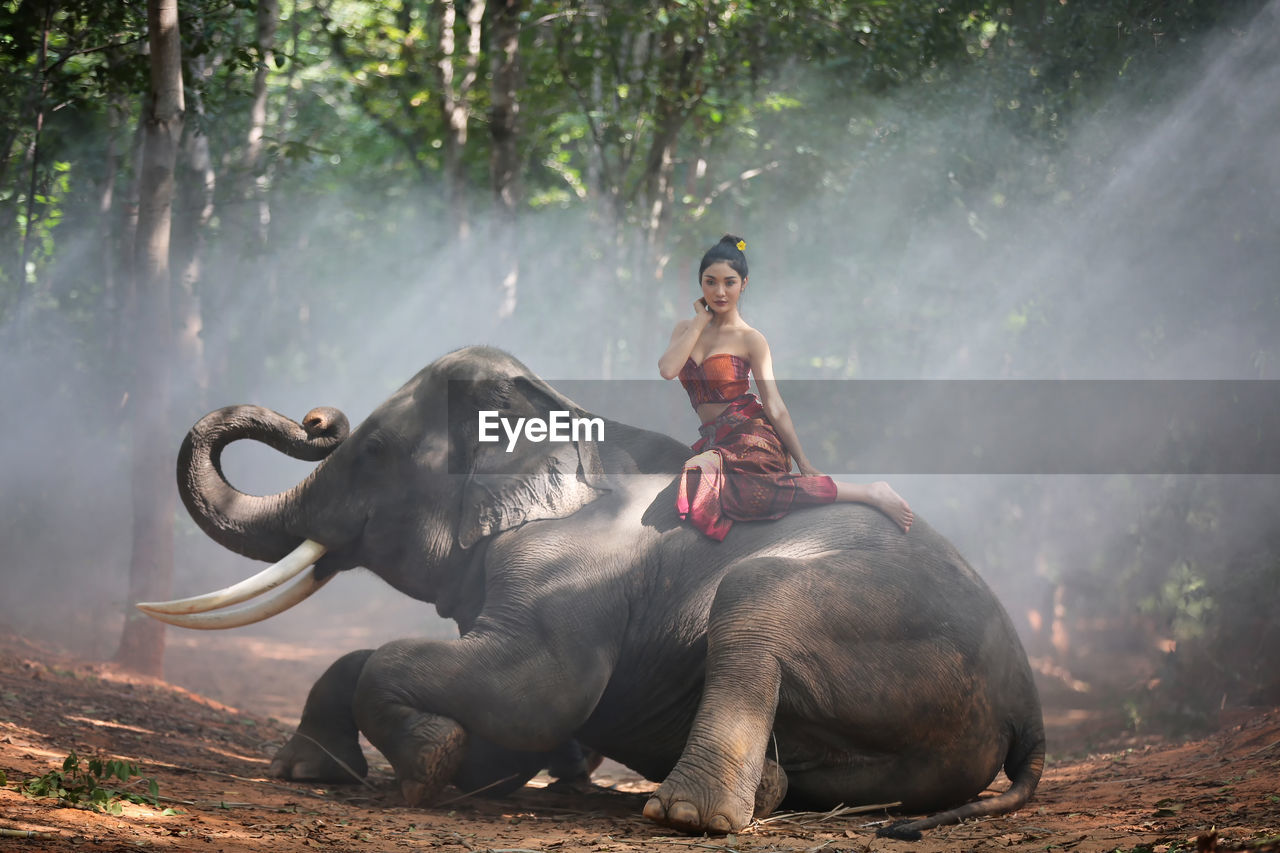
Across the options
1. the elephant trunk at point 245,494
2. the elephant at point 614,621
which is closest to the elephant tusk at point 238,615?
the elephant at point 614,621

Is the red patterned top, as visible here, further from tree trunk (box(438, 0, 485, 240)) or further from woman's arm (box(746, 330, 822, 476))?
tree trunk (box(438, 0, 485, 240))

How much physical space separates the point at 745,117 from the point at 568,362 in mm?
15263

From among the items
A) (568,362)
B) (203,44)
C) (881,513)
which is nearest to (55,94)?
(203,44)

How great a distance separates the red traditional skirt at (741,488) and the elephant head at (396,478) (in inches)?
24.5

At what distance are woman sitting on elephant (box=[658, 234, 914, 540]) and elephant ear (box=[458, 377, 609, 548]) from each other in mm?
597

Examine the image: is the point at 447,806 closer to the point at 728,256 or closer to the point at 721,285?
the point at 721,285

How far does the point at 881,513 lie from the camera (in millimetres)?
4996

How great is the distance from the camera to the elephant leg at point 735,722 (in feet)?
13.0

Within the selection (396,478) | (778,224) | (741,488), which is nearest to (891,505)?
(741,488)

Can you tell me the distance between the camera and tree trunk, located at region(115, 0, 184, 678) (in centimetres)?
741

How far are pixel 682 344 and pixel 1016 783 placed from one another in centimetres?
231

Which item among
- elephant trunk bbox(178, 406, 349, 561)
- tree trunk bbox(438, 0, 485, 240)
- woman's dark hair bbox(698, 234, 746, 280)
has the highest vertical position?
tree trunk bbox(438, 0, 485, 240)

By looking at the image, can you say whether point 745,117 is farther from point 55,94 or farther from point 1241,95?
point 55,94

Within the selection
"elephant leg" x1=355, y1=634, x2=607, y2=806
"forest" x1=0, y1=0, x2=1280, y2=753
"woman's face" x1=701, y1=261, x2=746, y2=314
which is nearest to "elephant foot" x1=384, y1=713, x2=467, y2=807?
"elephant leg" x1=355, y1=634, x2=607, y2=806
